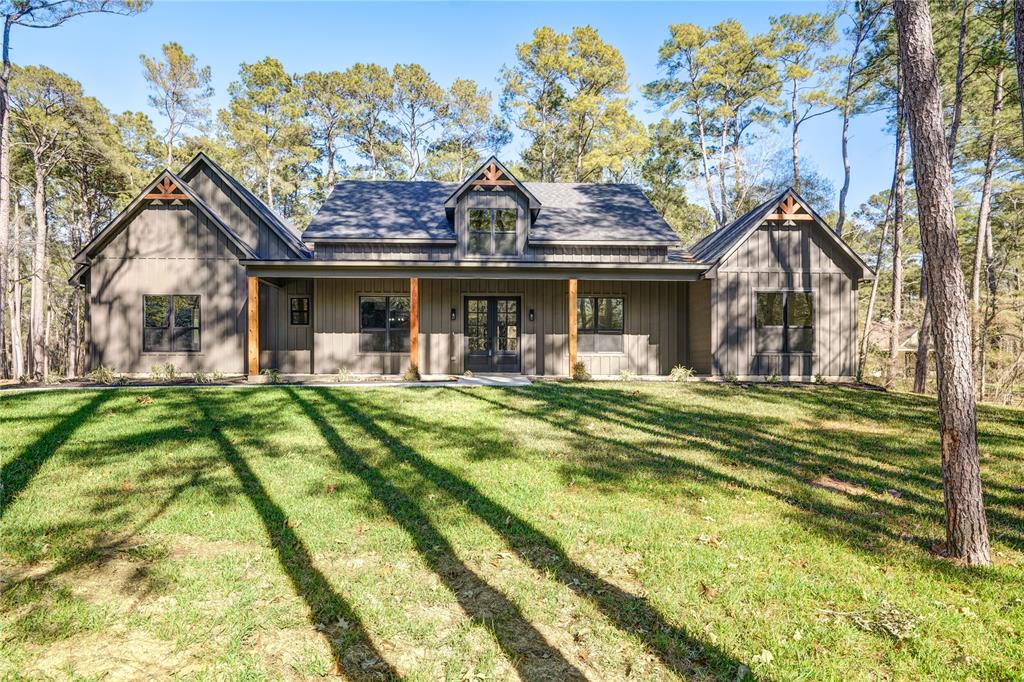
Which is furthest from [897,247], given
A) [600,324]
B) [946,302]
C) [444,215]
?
[946,302]

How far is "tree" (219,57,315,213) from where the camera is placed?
28.4 m

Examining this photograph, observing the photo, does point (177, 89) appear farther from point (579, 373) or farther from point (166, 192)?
point (579, 373)

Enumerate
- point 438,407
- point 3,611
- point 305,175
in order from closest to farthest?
point 3,611
point 438,407
point 305,175

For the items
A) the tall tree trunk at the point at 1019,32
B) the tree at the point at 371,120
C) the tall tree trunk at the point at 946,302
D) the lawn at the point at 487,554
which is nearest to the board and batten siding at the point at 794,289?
the lawn at the point at 487,554

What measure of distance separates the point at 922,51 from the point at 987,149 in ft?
66.8

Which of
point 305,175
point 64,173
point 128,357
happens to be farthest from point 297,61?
point 128,357

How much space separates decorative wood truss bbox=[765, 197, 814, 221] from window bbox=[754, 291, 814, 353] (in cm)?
204

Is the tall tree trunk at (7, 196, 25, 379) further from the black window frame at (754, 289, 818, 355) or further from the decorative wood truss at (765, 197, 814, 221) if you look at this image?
the decorative wood truss at (765, 197, 814, 221)

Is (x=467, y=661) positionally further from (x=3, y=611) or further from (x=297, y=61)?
(x=297, y=61)

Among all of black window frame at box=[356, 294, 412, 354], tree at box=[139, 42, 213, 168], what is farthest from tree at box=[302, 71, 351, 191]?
black window frame at box=[356, 294, 412, 354]

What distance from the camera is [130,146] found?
83.6 feet

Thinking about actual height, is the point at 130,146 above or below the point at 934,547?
above

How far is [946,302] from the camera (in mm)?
4016

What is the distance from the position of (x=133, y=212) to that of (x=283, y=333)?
5299 millimetres
